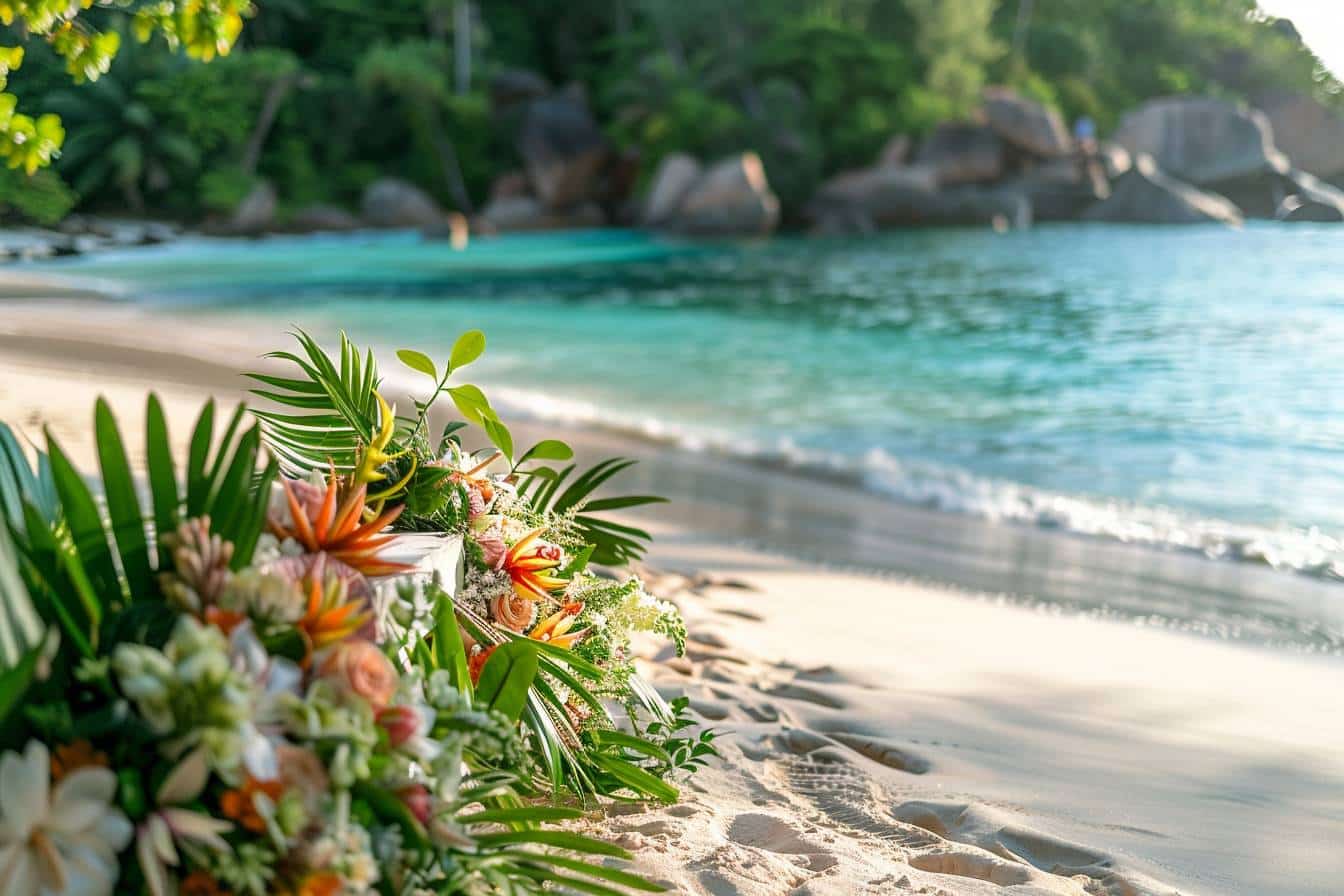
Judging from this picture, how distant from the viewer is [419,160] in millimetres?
31922

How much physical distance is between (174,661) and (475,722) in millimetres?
366

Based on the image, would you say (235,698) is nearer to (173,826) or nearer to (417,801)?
(173,826)

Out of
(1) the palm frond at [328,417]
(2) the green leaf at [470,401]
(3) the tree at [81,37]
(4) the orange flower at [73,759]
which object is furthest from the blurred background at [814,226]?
(4) the orange flower at [73,759]

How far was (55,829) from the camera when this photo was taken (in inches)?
41.8

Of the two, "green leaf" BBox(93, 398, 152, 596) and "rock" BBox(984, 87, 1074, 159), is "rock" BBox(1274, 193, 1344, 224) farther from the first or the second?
"green leaf" BBox(93, 398, 152, 596)

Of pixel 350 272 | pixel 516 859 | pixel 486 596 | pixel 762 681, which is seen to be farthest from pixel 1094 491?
pixel 350 272

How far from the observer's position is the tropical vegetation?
1083 inches

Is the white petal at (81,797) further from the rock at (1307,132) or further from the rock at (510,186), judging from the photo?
the rock at (1307,132)

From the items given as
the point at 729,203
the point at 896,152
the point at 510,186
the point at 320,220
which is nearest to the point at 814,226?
the point at 729,203

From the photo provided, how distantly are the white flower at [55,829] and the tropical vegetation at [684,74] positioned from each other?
21.5 m

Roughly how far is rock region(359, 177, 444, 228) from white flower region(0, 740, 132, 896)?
29.6 m

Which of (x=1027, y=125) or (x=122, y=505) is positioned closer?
(x=122, y=505)

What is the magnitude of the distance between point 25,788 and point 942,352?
11812 mm

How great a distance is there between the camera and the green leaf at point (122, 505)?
127 centimetres
